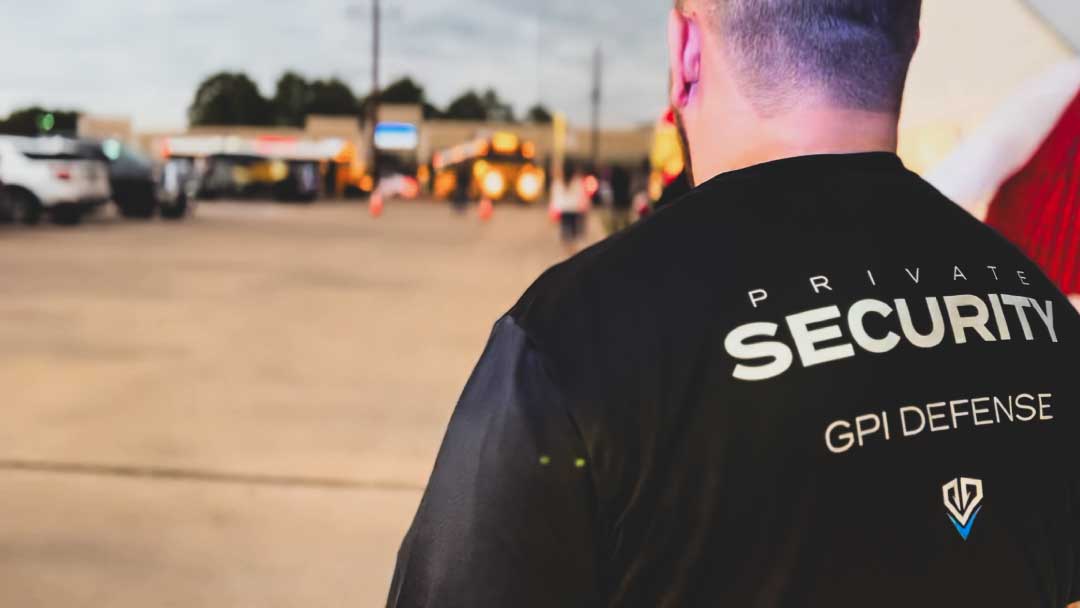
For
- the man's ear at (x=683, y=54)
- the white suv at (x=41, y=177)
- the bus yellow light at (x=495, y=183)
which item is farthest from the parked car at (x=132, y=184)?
the man's ear at (x=683, y=54)

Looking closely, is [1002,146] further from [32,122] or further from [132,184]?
[32,122]

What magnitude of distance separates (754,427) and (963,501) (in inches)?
11.2

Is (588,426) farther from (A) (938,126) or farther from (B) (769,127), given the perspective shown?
(A) (938,126)

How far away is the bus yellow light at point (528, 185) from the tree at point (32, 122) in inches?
1342

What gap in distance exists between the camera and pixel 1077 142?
8.93 ft

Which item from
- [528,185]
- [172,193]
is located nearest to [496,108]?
[528,185]

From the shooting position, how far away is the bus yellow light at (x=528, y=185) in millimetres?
43672

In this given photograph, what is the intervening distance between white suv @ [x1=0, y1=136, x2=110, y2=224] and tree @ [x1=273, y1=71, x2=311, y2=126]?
100426 millimetres

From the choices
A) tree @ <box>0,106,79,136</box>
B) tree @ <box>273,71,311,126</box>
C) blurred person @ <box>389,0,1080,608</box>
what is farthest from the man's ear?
tree @ <box>273,71,311,126</box>

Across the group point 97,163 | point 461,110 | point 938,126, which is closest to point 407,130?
point 97,163

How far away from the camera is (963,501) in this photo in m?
1.15

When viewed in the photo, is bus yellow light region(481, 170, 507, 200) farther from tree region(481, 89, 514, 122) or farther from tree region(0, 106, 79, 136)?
tree region(481, 89, 514, 122)

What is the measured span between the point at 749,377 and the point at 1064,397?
1.48 ft

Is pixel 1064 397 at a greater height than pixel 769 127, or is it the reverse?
pixel 769 127
